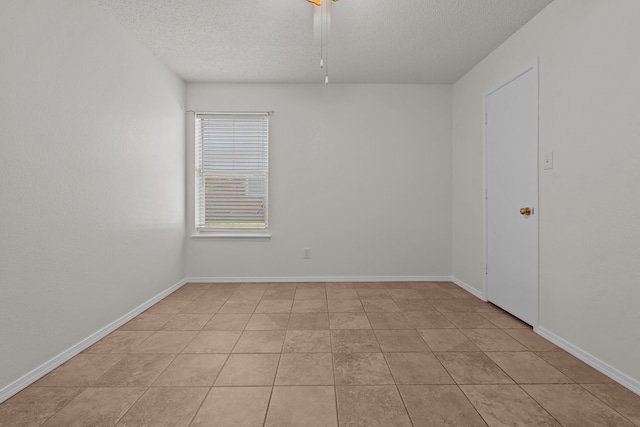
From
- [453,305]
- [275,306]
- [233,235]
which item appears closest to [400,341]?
[453,305]

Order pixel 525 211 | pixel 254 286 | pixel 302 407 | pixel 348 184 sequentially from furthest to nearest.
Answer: pixel 348 184 < pixel 254 286 < pixel 525 211 < pixel 302 407

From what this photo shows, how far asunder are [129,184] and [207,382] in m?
1.87

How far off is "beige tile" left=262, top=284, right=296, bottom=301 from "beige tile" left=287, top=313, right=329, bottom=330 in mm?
524

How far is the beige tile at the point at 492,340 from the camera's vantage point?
84.0 inches

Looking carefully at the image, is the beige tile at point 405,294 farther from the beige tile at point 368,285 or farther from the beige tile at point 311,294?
the beige tile at point 311,294

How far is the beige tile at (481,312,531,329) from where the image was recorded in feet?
8.27

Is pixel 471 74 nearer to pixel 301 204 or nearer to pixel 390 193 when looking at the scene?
pixel 390 193

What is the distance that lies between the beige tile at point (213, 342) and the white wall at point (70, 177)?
77 cm

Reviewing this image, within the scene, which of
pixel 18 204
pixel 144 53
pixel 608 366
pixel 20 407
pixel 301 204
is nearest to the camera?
pixel 20 407

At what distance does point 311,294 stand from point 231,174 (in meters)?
1.86

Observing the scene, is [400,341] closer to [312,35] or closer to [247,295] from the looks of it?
[247,295]

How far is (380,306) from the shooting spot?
2990mm

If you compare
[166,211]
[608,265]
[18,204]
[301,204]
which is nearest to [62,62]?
[18,204]

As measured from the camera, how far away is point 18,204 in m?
1.66
